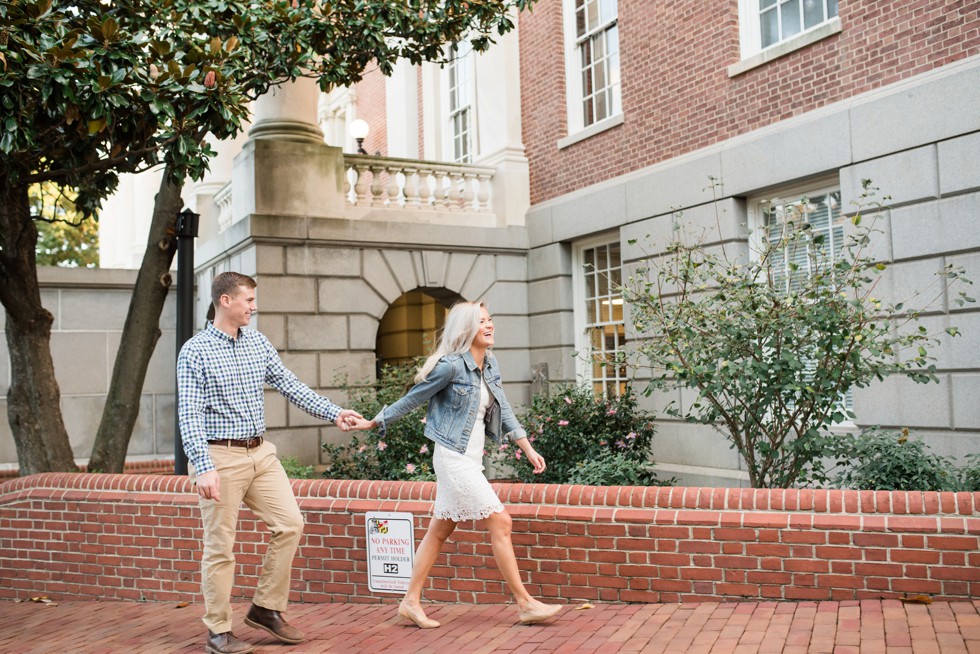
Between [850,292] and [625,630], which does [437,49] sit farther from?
[625,630]

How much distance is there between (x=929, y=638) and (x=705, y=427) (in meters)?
6.12

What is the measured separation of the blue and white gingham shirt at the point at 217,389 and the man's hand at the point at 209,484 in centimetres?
4

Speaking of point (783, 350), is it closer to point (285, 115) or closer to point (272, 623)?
point (272, 623)

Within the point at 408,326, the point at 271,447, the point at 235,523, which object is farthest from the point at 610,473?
the point at 408,326

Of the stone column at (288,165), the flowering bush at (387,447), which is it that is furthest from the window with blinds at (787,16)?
the flowering bush at (387,447)

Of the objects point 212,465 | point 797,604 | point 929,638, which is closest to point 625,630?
point 797,604

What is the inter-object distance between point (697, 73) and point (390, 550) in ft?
23.9

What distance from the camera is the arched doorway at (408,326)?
16719 mm

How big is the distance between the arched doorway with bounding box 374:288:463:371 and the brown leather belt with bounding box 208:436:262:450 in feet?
35.7

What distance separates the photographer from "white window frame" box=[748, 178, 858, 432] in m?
9.38

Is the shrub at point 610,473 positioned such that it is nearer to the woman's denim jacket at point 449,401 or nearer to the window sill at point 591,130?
the woman's denim jacket at point 449,401

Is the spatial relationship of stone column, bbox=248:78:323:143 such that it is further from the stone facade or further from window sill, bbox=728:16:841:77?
window sill, bbox=728:16:841:77

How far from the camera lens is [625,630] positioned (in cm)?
503

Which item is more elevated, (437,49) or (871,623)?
(437,49)
